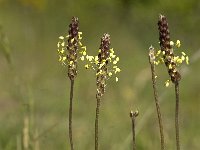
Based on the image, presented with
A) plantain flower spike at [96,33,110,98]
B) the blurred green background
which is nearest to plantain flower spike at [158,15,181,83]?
plantain flower spike at [96,33,110,98]

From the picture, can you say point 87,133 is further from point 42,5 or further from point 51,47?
point 42,5

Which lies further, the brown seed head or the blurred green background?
the blurred green background

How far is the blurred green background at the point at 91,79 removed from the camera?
472 centimetres

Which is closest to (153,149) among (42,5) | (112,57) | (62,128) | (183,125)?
(62,128)

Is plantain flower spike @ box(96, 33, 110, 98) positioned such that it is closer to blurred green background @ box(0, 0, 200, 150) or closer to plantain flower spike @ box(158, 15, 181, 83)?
plantain flower spike @ box(158, 15, 181, 83)

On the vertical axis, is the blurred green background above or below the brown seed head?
above

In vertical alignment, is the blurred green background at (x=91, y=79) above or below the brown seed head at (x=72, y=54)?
above

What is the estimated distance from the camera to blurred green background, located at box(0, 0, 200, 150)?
4723mm

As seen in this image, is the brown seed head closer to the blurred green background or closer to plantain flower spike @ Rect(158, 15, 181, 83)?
plantain flower spike @ Rect(158, 15, 181, 83)

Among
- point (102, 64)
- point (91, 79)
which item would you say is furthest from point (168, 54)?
point (91, 79)

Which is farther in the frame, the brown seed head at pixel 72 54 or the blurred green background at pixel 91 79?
the blurred green background at pixel 91 79

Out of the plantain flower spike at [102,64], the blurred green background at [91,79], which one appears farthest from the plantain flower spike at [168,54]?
the blurred green background at [91,79]

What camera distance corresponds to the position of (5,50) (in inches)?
125

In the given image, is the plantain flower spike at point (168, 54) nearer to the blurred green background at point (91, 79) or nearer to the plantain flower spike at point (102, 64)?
the plantain flower spike at point (102, 64)
